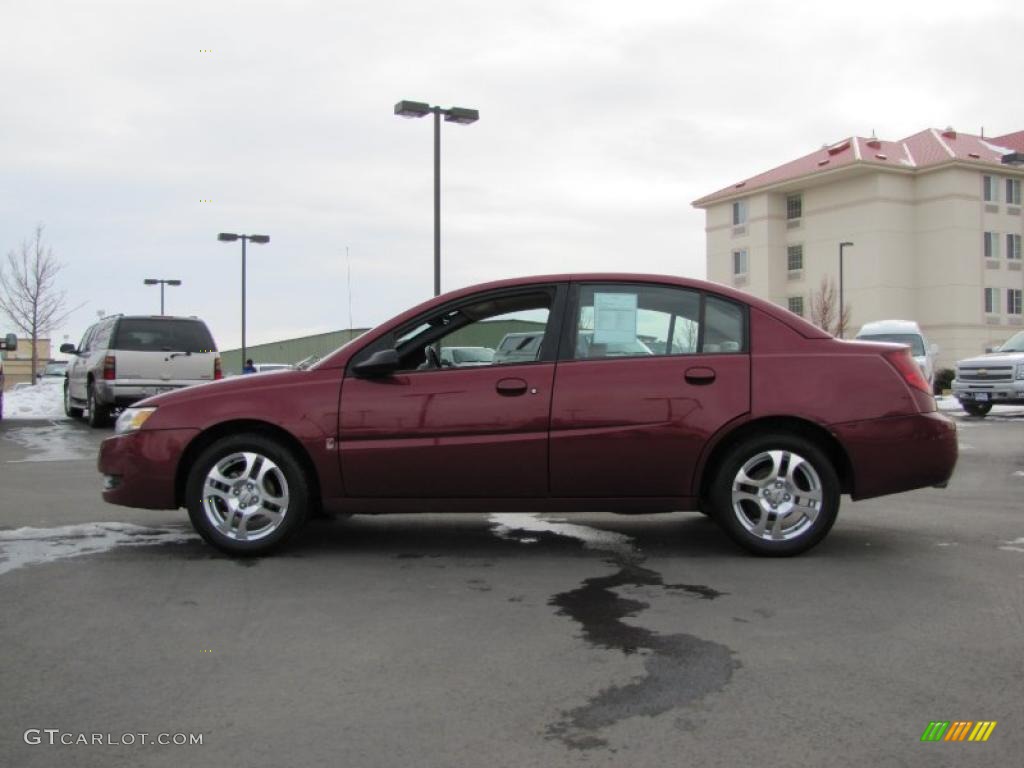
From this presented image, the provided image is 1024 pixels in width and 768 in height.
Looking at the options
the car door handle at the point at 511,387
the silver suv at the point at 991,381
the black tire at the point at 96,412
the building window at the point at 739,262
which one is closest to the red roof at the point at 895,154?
the building window at the point at 739,262

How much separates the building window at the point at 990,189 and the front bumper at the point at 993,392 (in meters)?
39.0

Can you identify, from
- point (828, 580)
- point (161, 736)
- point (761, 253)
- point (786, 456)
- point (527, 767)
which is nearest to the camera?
point (527, 767)

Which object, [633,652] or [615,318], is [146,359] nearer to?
[615,318]

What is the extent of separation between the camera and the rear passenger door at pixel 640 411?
5.68 metres

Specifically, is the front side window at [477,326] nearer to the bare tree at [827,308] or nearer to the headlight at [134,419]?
the headlight at [134,419]

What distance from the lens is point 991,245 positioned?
55.3 metres

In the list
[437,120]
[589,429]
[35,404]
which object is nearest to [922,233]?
[437,120]

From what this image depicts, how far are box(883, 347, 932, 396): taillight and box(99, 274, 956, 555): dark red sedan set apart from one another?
0.02 metres

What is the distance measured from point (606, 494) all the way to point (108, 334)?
13888 mm

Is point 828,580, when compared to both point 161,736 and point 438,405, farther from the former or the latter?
point 161,736

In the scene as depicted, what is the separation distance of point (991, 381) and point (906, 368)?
16222 millimetres

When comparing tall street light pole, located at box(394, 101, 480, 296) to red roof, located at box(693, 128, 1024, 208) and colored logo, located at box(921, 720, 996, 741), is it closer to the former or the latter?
colored logo, located at box(921, 720, 996, 741)

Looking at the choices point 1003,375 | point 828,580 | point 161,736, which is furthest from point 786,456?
point 1003,375

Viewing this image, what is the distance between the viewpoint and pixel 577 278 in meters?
6.00
